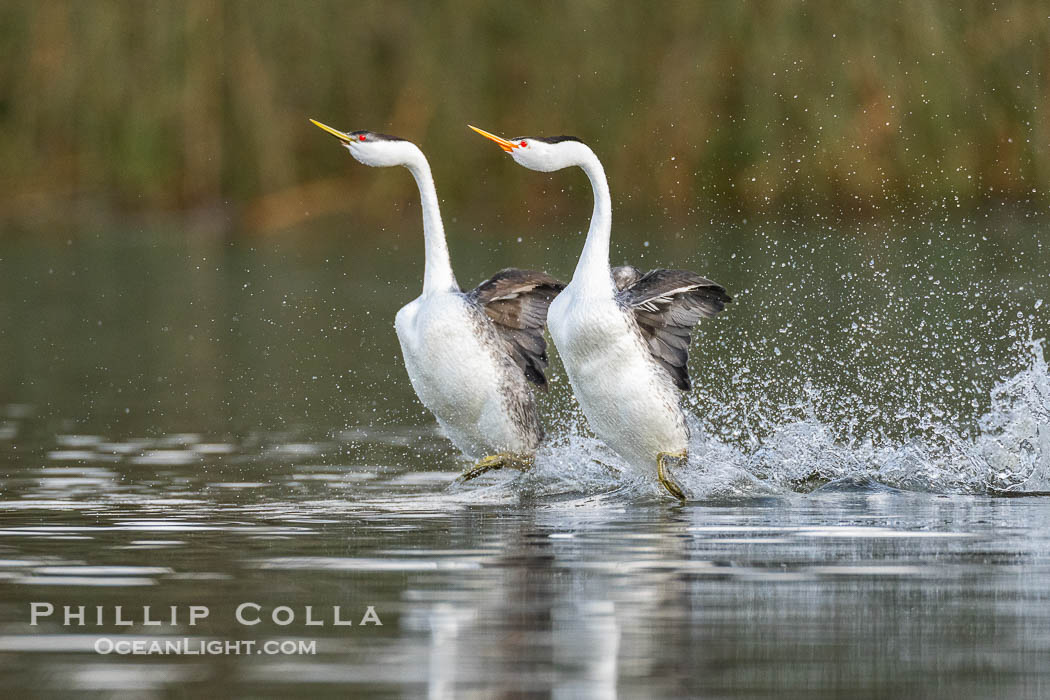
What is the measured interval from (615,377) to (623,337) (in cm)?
18

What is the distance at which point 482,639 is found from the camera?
231 inches

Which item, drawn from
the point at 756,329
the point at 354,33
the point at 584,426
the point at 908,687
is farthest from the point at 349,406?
the point at 354,33

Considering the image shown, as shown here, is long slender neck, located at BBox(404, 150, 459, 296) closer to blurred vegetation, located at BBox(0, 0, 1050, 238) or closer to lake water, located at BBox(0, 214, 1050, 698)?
lake water, located at BBox(0, 214, 1050, 698)

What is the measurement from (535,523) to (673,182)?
19060mm

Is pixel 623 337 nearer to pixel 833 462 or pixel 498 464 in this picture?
pixel 498 464

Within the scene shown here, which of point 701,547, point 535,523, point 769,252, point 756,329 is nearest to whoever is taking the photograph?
point 701,547

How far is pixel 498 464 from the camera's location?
9.91 metres

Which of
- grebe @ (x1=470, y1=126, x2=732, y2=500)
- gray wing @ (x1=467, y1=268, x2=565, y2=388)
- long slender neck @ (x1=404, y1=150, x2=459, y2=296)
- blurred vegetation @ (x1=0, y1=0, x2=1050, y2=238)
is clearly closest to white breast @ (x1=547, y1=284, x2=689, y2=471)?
grebe @ (x1=470, y1=126, x2=732, y2=500)

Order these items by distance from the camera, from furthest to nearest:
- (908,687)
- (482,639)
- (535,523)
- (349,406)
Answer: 1. (349,406)
2. (535,523)
3. (482,639)
4. (908,687)

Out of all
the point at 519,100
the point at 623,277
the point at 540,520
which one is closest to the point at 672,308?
the point at 623,277

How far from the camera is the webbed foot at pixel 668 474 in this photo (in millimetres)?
9188

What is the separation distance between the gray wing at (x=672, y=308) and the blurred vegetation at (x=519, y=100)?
14.7 m

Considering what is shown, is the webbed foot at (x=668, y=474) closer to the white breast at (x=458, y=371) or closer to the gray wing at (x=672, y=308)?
the gray wing at (x=672, y=308)

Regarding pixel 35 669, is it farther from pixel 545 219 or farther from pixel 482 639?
pixel 545 219
